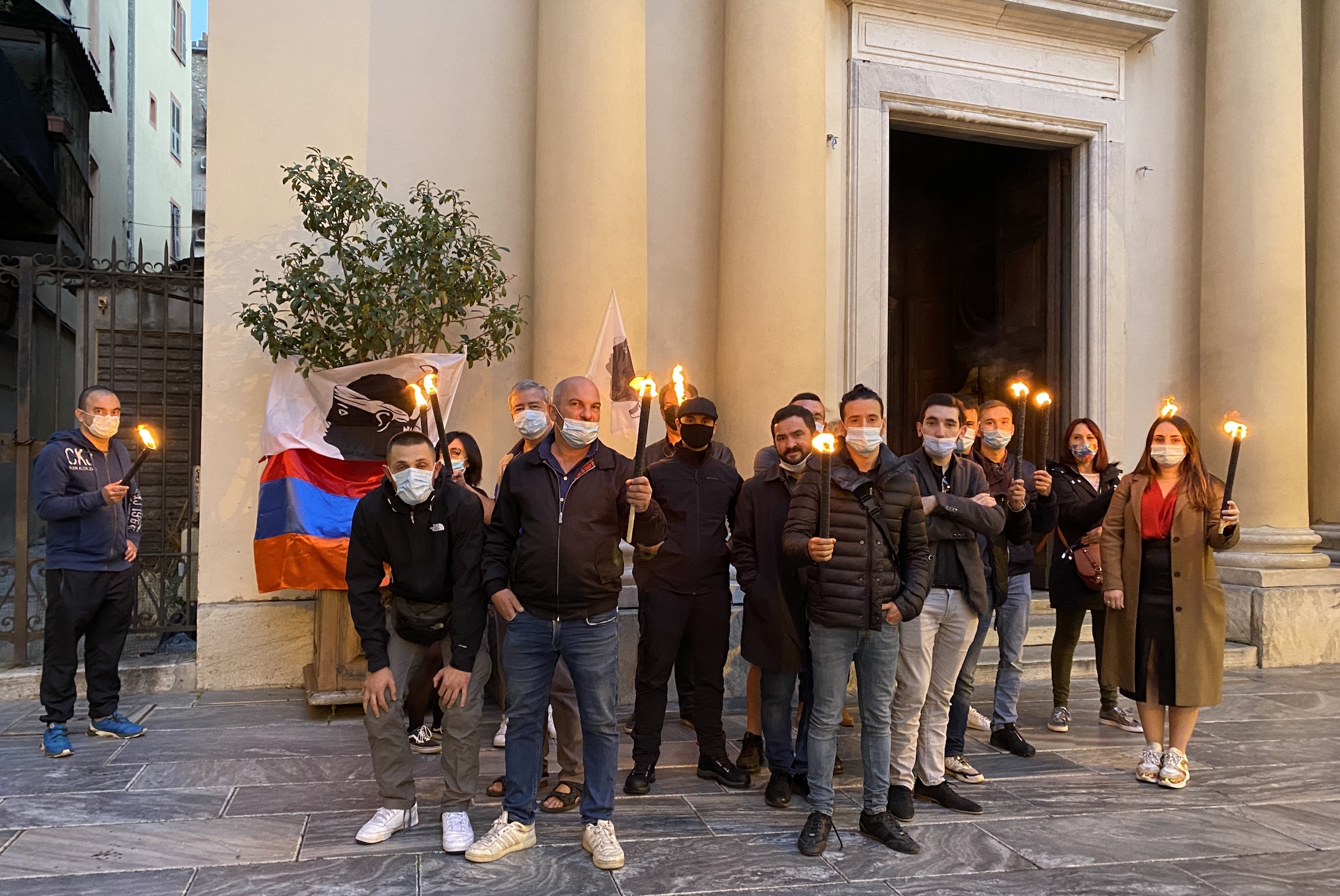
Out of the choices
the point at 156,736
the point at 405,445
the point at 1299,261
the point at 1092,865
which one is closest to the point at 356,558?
the point at 405,445

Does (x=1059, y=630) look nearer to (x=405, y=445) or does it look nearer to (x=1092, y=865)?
(x=1092, y=865)

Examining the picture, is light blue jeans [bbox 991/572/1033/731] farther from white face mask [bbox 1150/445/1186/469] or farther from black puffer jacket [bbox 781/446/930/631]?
black puffer jacket [bbox 781/446/930/631]

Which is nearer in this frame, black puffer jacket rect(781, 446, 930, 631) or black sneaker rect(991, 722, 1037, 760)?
black puffer jacket rect(781, 446, 930, 631)

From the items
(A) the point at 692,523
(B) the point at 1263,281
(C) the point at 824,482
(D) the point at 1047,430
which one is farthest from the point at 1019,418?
(B) the point at 1263,281

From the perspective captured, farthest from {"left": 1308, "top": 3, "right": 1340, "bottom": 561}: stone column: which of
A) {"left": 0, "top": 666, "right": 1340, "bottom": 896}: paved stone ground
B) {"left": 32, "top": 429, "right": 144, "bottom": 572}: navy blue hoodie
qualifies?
{"left": 32, "top": 429, "right": 144, "bottom": 572}: navy blue hoodie

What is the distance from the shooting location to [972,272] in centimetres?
1271

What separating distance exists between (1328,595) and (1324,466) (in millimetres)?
1483

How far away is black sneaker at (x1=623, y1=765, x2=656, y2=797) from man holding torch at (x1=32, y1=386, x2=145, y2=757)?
303 centimetres

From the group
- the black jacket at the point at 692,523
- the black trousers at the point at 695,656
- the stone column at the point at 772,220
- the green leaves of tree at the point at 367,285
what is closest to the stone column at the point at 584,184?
the green leaves of tree at the point at 367,285

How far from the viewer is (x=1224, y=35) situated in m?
9.42

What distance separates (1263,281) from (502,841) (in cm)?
842

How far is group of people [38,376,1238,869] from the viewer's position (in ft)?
14.1

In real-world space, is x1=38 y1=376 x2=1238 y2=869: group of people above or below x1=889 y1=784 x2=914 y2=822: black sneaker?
above

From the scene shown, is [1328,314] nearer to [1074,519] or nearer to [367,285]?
[1074,519]
